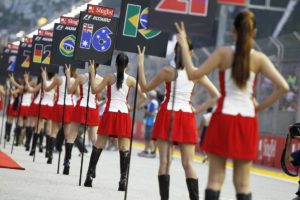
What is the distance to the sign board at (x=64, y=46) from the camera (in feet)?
51.8

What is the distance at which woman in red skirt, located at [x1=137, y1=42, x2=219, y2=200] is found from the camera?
943 cm

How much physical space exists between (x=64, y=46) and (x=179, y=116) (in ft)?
21.0

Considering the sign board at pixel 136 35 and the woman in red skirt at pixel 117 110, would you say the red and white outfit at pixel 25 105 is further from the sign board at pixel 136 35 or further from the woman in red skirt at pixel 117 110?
the sign board at pixel 136 35

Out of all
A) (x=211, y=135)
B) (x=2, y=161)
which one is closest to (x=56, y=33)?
(x=2, y=161)

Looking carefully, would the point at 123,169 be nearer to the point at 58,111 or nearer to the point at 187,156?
the point at 187,156

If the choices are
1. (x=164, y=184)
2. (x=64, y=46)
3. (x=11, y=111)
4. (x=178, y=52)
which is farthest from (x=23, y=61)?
(x=178, y=52)

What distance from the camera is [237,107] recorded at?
7.57m

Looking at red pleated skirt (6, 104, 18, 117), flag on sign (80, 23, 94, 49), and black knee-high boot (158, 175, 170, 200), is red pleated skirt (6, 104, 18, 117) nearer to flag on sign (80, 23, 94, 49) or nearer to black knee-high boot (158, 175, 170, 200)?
flag on sign (80, 23, 94, 49)

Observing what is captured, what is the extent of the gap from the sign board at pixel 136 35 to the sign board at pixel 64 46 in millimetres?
3602

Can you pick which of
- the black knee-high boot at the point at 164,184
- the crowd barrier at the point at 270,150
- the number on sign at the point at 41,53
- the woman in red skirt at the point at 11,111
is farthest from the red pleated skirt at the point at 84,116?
the crowd barrier at the point at 270,150

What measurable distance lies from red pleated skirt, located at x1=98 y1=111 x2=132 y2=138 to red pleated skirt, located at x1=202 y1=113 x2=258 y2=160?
5187 mm

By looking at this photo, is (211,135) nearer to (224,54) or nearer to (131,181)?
(224,54)

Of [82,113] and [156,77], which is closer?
[156,77]

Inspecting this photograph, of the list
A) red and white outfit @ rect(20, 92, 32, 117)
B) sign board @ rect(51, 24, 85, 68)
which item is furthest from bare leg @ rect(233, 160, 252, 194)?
red and white outfit @ rect(20, 92, 32, 117)
